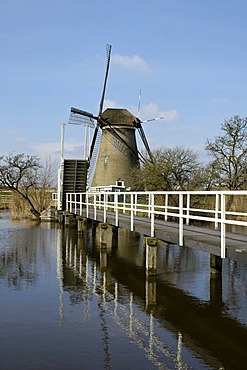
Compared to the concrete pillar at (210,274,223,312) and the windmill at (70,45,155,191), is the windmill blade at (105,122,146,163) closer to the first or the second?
the windmill at (70,45,155,191)

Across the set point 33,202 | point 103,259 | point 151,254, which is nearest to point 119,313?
point 151,254

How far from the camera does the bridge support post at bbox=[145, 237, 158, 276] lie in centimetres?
1236

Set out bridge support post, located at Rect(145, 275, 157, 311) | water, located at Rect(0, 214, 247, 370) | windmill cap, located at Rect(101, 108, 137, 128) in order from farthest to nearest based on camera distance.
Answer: windmill cap, located at Rect(101, 108, 137, 128) < bridge support post, located at Rect(145, 275, 157, 311) < water, located at Rect(0, 214, 247, 370)

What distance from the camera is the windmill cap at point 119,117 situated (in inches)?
1678

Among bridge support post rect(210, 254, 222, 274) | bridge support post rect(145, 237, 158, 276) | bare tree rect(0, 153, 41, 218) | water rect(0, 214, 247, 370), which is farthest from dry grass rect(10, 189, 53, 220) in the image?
bridge support post rect(210, 254, 222, 274)

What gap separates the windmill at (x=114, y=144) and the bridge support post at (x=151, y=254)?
28.4 meters

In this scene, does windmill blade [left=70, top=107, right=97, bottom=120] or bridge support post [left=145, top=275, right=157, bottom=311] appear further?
windmill blade [left=70, top=107, right=97, bottom=120]

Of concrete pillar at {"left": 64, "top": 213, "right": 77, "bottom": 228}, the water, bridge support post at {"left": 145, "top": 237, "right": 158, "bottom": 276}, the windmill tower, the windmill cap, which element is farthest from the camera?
the windmill cap

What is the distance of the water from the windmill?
1006 inches

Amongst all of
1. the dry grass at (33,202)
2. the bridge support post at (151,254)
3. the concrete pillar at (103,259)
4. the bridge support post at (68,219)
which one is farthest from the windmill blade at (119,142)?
the bridge support post at (151,254)

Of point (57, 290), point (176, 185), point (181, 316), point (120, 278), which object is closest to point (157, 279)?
point (120, 278)

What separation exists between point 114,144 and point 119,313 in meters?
33.5

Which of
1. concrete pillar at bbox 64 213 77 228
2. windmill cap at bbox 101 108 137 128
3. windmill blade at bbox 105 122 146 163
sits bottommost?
concrete pillar at bbox 64 213 77 228

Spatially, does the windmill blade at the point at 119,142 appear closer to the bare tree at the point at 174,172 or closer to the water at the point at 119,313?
the bare tree at the point at 174,172
